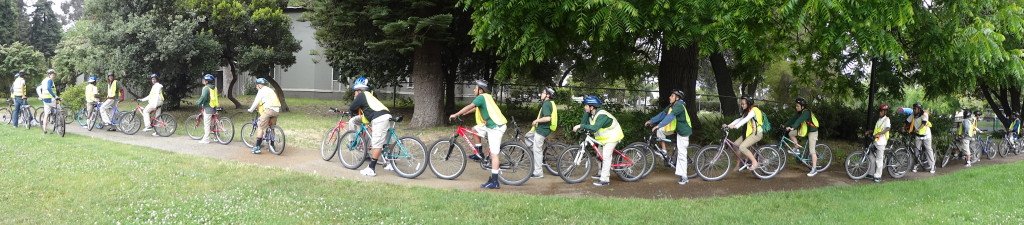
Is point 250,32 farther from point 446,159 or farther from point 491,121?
point 491,121

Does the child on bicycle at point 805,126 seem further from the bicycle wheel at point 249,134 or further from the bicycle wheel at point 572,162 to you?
the bicycle wheel at point 249,134

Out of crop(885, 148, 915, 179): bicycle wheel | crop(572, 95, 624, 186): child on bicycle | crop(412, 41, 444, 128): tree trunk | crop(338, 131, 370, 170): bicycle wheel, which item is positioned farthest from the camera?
crop(412, 41, 444, 128): tree trunk

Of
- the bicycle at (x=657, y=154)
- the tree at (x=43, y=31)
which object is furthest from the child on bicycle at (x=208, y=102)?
the tree at (x=43, y=31)

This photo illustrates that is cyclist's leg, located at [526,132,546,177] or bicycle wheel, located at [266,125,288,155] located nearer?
cyclist's leg, located at [526,132,546,177]

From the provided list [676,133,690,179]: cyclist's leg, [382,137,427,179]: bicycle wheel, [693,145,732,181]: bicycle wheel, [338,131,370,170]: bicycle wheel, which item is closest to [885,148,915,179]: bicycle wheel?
[693,145,732,181]: bicycle wheel

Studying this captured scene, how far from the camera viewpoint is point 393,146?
845 cm

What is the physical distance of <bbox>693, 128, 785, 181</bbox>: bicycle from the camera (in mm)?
9055

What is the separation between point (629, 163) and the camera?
28.2ft

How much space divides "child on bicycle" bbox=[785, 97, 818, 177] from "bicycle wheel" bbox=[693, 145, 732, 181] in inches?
57.7

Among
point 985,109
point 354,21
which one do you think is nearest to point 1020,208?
point 354,21

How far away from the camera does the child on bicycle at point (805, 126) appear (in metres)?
9.84

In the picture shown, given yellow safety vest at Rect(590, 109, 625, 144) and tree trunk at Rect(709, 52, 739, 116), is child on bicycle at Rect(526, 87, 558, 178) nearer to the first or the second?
yellow safety vest at Rect(590, 109, 625, 144)

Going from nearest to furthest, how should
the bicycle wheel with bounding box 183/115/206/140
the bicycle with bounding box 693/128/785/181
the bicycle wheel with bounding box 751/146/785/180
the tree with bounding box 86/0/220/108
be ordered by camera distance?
1. the bicycle with bounding box 693/128/785/181
2. the bicycle wheel with bounding box 751/146/785/180
3. the bicycle wheel with bounding box 183/115/206/140
4. the tree with bounding box 86/0/220/108

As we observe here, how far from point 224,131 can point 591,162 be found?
22.1ft
